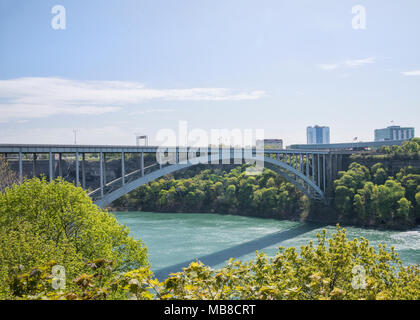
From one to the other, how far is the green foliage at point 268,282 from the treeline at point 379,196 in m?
20.3

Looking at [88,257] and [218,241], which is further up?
[88,257]

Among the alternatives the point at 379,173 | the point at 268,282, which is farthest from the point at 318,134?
the point at 268,282

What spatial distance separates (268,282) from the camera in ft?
16.0

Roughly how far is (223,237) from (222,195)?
11295mm

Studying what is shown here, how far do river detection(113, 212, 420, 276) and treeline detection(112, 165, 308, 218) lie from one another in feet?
5.64

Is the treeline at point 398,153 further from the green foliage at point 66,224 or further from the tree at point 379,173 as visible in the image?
the green foliage at point 66,224

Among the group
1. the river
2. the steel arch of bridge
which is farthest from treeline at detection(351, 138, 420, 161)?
the river

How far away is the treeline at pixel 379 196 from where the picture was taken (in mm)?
23814

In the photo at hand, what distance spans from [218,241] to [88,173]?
1345 cm

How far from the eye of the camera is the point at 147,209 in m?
35.3

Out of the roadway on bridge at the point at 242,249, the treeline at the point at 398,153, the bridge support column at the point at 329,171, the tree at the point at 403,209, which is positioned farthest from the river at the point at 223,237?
the treeline at the point at 398,153
